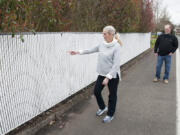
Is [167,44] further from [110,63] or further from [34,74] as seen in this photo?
[34,74]

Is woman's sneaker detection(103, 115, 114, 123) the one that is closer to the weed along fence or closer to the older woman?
the older woman

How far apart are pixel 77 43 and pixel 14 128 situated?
260 centimetres

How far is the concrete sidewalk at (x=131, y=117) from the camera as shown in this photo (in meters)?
3.03

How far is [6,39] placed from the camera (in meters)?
2.53

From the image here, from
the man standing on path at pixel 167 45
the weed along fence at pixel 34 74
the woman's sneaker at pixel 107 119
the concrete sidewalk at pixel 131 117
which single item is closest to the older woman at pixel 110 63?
the woman's sneaker at pixel 107 119

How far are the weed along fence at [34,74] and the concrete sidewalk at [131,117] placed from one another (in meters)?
0.51

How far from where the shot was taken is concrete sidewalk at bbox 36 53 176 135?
3027 millimetres

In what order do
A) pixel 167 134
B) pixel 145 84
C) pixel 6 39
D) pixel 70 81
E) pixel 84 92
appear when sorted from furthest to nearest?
pixel 145 84
pixel 84 92
pixel 70 81
pixel 167 134
pixel 6 39

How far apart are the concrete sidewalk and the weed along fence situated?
51 centimetres

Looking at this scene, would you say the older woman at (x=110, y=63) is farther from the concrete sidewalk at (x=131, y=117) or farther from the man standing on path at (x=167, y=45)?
the man standing on path at (x=167, y=45)

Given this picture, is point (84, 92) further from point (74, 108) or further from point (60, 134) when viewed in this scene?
point (60, 134)

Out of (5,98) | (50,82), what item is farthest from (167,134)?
(5,98)

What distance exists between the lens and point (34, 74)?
10.4 feet

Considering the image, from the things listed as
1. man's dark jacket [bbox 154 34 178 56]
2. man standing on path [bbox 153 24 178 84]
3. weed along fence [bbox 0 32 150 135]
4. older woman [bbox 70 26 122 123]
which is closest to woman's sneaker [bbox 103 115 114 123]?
older woman [bbox 70 26 122 123]
